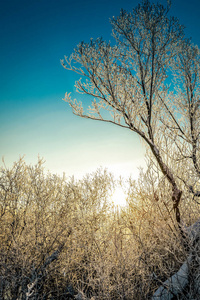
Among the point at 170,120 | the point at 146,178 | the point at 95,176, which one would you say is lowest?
the point at 146,178

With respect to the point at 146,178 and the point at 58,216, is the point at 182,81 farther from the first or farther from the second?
the point at 58,216

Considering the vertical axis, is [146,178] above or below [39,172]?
below

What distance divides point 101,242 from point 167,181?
168 inches

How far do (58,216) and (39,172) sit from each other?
88.9 inches

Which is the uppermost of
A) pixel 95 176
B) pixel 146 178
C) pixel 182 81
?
pixel 182 81

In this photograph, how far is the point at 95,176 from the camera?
1145 centimetres

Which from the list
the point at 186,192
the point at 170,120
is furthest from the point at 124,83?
the point at 186,192

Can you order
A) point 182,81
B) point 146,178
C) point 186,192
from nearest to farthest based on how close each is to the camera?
1. point 146,178
2. point 186,192
3. point 182,81

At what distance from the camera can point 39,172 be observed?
32.2 feet

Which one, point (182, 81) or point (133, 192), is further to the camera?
point (182, 81)

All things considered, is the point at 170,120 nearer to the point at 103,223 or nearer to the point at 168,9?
the point at 168,9

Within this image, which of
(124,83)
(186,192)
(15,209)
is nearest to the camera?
(186,192)

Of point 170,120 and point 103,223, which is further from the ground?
point 170,120

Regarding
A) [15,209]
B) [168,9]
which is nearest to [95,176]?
[15,209]
